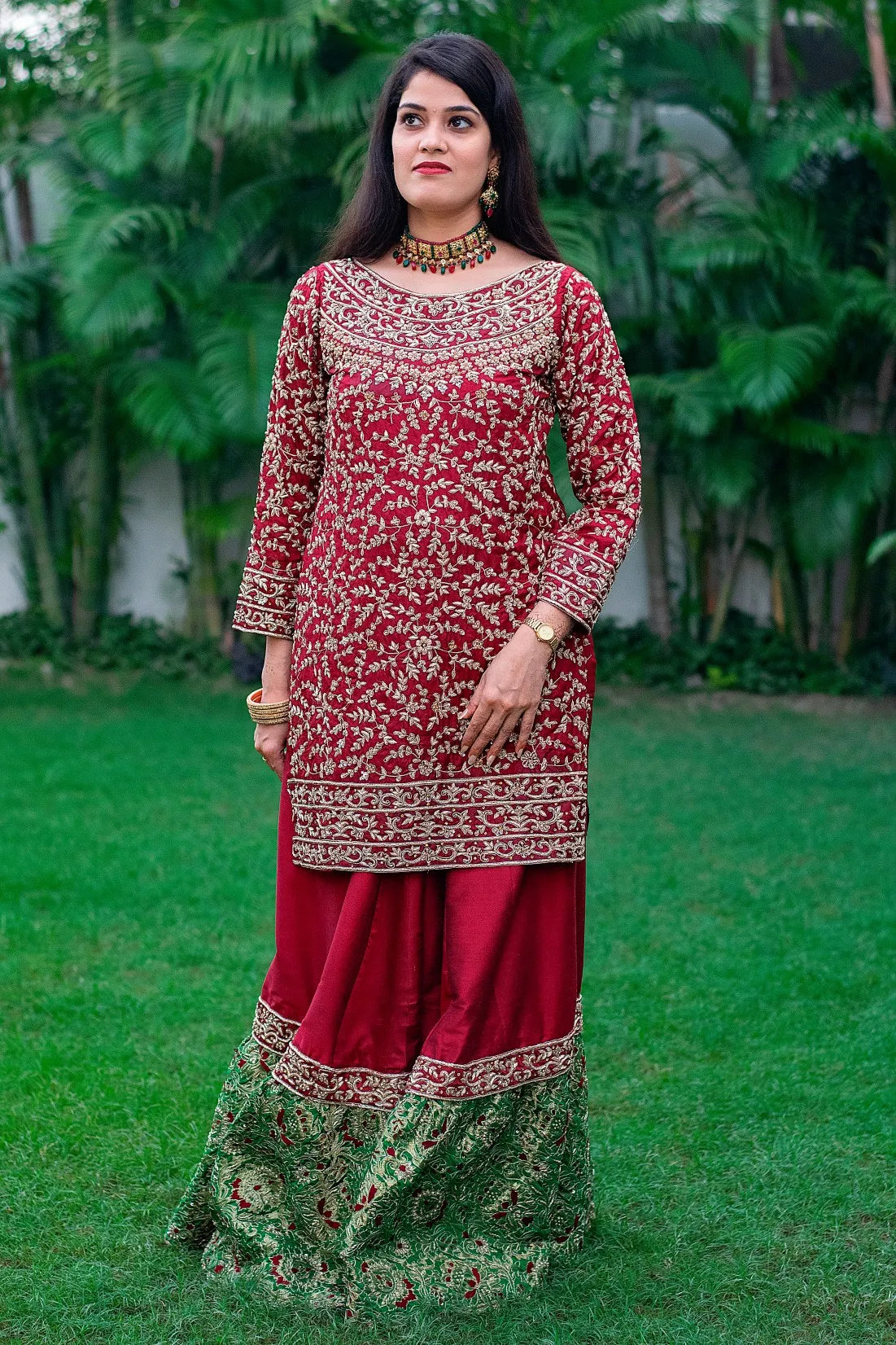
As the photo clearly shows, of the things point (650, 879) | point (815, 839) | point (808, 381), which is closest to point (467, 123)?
point (650, 879)

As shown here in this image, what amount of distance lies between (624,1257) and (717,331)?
6026 mm

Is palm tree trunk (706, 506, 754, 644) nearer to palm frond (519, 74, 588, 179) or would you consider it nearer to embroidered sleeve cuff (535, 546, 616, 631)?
palm frond (519, 74, 588, 179)

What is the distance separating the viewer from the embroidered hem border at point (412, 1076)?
2.30m

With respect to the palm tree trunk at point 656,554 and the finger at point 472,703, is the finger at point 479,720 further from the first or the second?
the palm tree trunk at point 656,554

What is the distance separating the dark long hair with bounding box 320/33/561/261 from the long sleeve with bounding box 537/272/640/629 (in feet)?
0.46

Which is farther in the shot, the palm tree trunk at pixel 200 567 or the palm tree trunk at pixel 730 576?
the palm tree trunk at pixel 200 567

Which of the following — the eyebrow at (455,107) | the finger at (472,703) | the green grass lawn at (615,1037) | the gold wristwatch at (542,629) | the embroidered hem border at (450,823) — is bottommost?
the green grass lawn at (615,1037)

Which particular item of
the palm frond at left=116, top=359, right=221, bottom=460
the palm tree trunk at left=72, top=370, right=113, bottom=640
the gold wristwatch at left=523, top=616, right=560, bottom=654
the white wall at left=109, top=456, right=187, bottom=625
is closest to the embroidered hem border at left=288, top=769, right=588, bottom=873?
the gold wristwatch at left=523, top=616, right=560, bottom=654

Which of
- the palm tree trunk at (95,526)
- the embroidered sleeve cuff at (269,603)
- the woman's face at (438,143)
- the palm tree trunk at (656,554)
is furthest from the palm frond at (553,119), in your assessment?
the embroidered sleeve cuff at (269,603)

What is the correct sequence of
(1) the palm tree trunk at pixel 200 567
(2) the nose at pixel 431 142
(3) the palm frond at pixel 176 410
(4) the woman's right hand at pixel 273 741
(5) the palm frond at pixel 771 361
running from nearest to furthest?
(2) the nose at pixel 431 142, (4) the woman's right hand at pixel 273 741, (5) the palm frond at pixel 771 361, (3) the palm frond at pixel 176 410, (1) the palm tree trunk at pixel 200 567

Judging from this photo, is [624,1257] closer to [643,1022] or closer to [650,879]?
[643,1022]

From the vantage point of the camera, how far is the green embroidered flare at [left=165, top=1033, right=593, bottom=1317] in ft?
7.58

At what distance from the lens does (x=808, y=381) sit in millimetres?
7402

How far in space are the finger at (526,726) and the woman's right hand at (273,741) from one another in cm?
41
